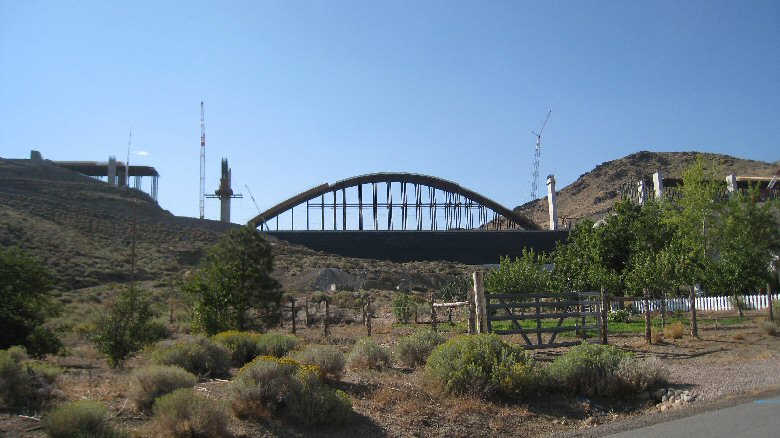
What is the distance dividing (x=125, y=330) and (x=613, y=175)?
15536 cm

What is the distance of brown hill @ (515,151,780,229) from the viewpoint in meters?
143

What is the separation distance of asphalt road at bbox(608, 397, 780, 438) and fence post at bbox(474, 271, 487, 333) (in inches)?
254

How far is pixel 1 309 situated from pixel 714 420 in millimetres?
17895

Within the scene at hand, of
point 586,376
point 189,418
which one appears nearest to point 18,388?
point 189,418

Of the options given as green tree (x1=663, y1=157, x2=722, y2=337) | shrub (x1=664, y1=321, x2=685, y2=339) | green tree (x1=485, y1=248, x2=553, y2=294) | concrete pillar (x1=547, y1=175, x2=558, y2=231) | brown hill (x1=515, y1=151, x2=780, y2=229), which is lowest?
shrub (x1=664, y1=321, x2=685, y2=339)

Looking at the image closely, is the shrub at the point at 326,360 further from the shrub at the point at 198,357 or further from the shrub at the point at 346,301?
the shrub at the point at 346,301

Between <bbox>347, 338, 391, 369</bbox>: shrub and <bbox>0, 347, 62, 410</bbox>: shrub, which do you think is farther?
<bbox>347, 338, 391, 369</bbox>: shrub

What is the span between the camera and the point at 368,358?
15.8 metres

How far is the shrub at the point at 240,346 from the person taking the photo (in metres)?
16.3

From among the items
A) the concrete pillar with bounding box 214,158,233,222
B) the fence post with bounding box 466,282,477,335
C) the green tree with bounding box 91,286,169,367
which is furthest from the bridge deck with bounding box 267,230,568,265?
the fence post with bounding box 466,282,477,335

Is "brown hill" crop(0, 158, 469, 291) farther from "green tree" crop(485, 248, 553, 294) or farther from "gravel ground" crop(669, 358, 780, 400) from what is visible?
"gravel ground" crop(669, 358, 780, 400)

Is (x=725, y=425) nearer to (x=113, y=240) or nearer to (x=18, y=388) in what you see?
(x=18, y=388)

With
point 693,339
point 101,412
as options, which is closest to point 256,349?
point 101,412

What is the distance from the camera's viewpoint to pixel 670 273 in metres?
24.5
